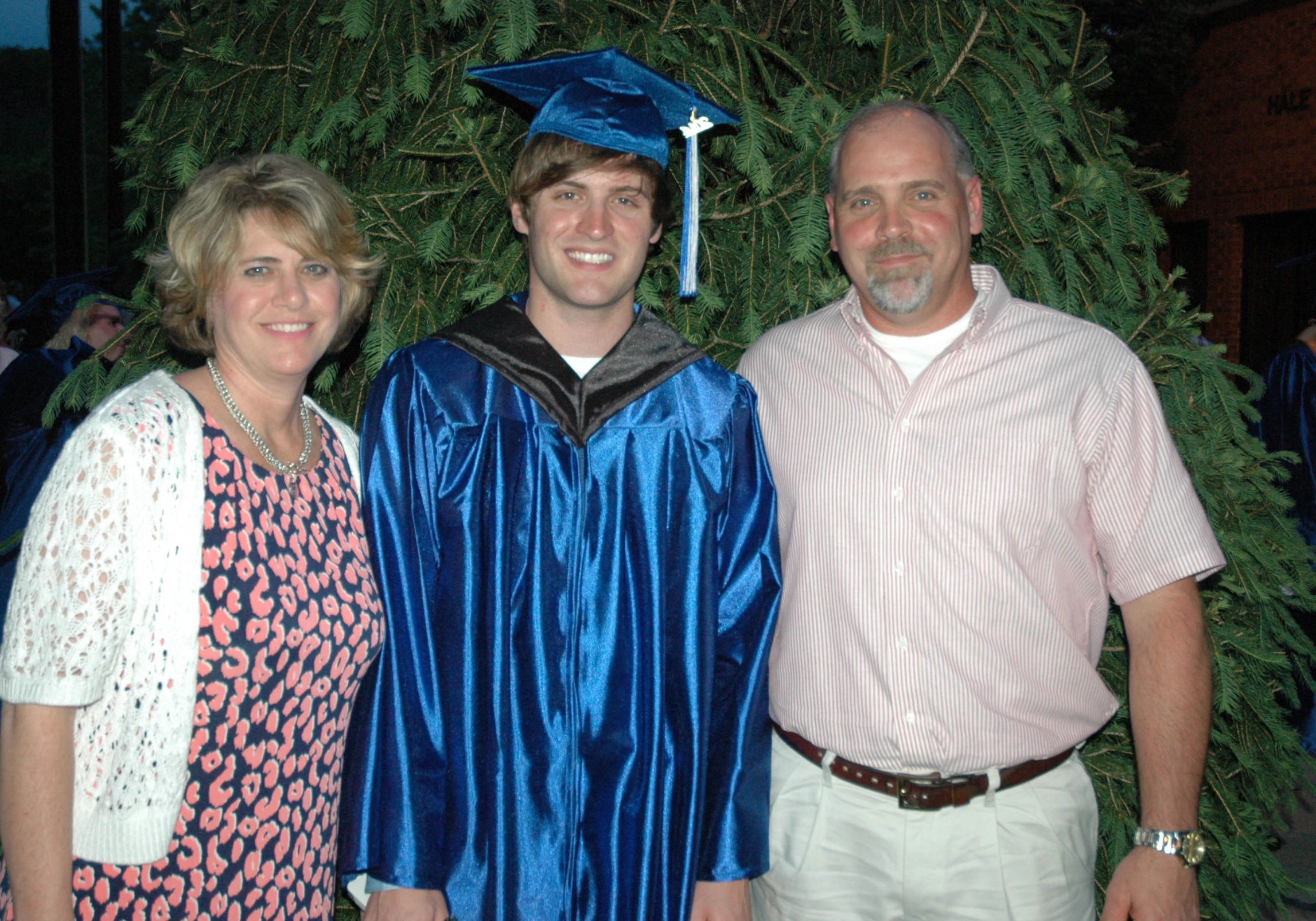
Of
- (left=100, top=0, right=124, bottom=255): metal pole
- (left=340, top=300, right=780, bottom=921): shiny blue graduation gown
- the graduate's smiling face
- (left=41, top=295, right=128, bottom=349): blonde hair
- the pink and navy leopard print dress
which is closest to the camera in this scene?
the pink and navy leopard print dress

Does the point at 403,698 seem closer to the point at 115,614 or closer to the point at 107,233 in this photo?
the point at 115,614

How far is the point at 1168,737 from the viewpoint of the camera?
2.01 m

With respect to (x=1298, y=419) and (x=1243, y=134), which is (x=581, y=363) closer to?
(x=1298, y=419)

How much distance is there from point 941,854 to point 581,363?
4.02ft

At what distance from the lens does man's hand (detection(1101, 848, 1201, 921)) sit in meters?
1.95

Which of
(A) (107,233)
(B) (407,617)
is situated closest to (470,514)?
(B) (407,617)

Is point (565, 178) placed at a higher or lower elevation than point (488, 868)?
higher

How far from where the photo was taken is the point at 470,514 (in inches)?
77.5

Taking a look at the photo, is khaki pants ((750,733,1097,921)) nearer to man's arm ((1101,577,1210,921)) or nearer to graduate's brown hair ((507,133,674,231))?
man's arm ((1101,577,1210,921))

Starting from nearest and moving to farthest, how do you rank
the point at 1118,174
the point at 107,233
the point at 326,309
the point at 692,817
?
the point at 326,309 → the point at 692,817 → the point at 1118,174 → the point at 107,233

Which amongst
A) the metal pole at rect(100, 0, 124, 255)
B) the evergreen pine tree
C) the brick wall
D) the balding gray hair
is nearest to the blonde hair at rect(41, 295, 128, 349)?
the evergreen pine tree

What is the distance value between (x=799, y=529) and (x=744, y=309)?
0.72m

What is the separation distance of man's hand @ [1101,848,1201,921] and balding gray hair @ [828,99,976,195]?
1.46 m

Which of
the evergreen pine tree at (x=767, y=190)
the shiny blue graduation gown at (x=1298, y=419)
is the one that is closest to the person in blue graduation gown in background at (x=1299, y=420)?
the shiny blue graduation gown at (x=1298, y=419)
